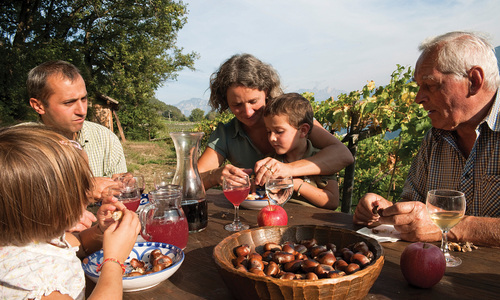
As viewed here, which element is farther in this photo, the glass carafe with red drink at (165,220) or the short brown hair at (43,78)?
the short brown hair at (43,78)

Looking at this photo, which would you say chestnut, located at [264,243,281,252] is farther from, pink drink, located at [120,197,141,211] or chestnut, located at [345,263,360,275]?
pink drink, located at [120,197,141,211]

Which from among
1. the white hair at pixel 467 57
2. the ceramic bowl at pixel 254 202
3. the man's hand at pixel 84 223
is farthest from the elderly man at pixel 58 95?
the white hair at pixel 467 57

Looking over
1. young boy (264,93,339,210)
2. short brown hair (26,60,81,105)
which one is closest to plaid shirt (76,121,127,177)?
short brown hair (26,60,81,105)

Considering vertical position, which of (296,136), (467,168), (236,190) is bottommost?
(236,190)

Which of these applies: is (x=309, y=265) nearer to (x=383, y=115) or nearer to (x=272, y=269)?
(x=272, y=269)

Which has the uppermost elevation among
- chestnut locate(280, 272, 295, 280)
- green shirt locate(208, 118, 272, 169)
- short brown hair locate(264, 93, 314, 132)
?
short brown hair locate(264, 93, 314, 132)

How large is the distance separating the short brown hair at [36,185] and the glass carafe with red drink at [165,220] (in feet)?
1.14

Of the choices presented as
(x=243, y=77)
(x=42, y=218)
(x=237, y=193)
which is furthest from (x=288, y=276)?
(x=243, y=77)

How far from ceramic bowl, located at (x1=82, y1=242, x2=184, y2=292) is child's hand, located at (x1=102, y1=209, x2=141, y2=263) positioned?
3.6 inches

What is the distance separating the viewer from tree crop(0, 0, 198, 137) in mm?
15344

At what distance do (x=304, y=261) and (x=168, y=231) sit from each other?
66cm

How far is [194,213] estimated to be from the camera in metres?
1.89

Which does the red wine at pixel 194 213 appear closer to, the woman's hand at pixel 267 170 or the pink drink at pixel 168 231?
the pink drink at pixel 168 231

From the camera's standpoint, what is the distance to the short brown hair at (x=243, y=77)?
2962mm
